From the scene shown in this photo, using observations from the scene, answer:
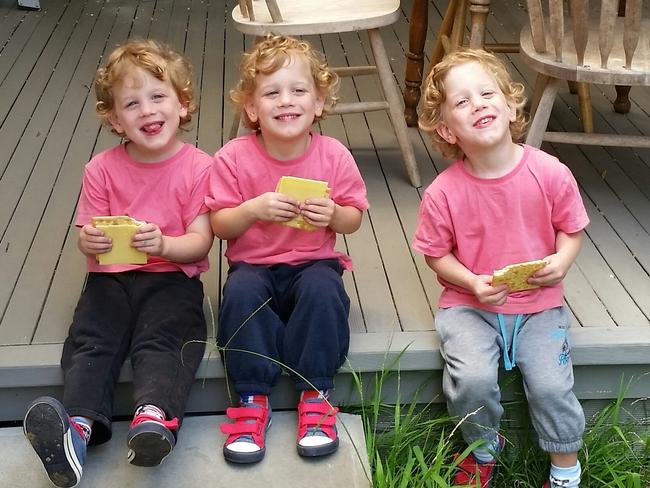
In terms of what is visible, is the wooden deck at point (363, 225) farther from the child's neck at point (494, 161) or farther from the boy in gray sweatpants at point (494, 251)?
the child's neck at point (494, 161)

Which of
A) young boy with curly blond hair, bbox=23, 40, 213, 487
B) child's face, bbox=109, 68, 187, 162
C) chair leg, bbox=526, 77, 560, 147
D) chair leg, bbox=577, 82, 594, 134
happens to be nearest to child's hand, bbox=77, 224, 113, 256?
young boy with curly blond hair, bbox=23, 40, 213, 487

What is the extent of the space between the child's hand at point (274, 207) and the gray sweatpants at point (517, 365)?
0.43m

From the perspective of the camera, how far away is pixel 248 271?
2115mm

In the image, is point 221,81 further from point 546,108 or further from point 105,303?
point 105,303

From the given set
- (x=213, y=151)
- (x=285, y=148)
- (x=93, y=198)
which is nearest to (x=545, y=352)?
(x=285, y=148)

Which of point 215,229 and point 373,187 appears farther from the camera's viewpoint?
point 373,187

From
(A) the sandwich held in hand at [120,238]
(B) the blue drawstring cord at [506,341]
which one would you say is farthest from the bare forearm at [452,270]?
(A) the sandwich held in hand at [120,238]

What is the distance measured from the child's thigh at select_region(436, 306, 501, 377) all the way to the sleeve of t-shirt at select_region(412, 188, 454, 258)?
0.15m

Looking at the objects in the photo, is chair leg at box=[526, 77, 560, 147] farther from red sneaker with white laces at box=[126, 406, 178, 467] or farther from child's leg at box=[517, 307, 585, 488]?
red sneaker with white laces at box=[126, 406, 178, 467]

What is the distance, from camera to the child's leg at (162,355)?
187 centimetres

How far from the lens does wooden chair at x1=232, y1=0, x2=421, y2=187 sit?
106 inches

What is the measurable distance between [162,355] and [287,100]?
0.62 m

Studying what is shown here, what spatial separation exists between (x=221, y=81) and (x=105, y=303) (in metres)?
1.95

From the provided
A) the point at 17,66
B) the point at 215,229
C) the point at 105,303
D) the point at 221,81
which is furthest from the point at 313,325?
the point at 17,66
